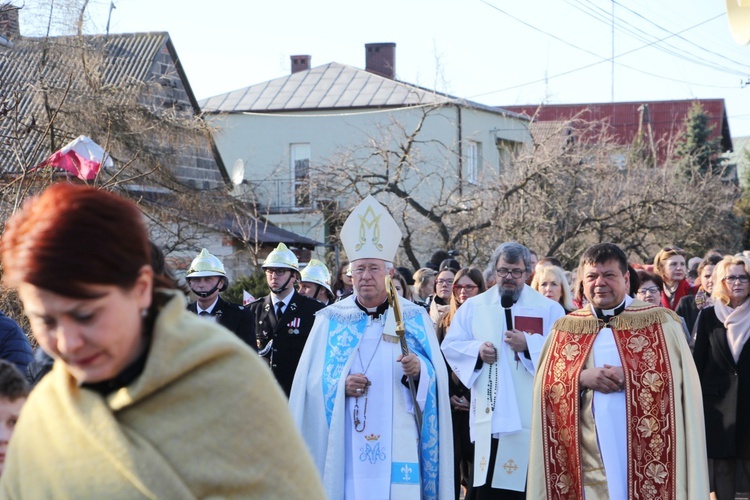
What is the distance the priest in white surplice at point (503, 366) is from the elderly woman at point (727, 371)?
150 cm

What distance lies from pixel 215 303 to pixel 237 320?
42cm

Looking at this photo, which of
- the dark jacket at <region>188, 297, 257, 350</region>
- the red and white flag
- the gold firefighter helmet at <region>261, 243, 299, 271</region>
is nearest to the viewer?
the dark jacket at <region>188, 297, 257, 350</region>

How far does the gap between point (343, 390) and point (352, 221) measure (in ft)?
4.48

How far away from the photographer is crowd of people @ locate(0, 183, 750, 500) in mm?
2252

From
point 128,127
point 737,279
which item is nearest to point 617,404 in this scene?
point 737,279

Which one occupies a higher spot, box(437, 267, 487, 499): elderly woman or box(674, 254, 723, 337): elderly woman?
Answer: box(674, 254, 723, 337): elderly woman

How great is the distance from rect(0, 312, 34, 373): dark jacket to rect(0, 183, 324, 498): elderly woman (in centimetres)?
325

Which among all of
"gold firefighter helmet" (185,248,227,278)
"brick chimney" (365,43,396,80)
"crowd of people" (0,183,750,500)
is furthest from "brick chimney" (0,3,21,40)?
"brick chimney" (365,43,396,80)

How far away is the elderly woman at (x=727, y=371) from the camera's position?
8711 millimetres

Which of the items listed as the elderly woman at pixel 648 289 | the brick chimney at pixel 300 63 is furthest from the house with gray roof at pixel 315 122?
the elderly woman at pixel 648 289

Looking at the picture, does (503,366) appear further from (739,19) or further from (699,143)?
(699,143)

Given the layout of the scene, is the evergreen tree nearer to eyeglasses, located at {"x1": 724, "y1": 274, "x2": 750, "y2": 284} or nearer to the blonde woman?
the blonde woman

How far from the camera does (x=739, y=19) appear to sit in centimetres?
938

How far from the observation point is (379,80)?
3891 cm
